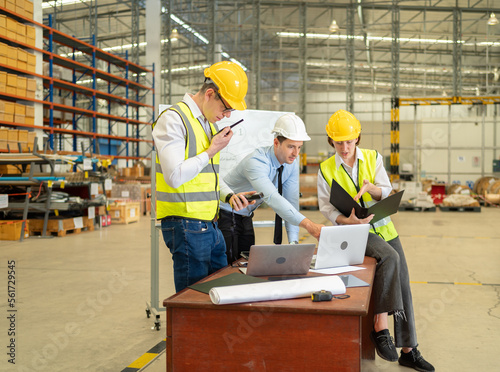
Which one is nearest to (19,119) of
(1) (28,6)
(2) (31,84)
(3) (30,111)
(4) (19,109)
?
(4) (19,109)

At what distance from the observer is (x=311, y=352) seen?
1.87 metres

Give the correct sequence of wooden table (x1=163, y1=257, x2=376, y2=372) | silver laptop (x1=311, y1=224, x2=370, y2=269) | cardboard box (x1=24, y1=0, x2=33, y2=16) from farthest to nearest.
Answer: cardboard box (x1=24, y1=0, x2=33, y2=16), silver laptop (x1=311, y1=224, x2=370, y2=269), wooden table (x1=163, y1=257, x2=376, y2=372)

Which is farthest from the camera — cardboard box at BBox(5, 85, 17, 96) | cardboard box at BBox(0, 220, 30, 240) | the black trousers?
cardboard box at BBox(5, 85, 17, 96)

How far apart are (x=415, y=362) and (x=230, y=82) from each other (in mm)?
2272

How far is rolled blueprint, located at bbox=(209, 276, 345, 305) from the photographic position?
1898 millimetres

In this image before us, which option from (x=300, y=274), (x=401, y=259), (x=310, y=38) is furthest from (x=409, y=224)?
(x=310, y=38)

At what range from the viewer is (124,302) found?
5105mm

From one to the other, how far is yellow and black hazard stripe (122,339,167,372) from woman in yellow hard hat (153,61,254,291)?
116cm

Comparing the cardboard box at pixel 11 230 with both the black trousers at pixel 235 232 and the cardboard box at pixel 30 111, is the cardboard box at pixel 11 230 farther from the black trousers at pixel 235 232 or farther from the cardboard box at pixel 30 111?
the black trousers at pixel 235 232

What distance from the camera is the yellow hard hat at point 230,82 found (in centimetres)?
243

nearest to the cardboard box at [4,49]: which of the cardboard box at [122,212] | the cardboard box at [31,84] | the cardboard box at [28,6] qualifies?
the cardboard box at [31,84]

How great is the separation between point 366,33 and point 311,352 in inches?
948

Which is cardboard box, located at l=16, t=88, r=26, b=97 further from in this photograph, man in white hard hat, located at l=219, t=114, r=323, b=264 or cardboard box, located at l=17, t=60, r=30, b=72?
man in white hard hat, located at l=219, t=114, r=323, b=264

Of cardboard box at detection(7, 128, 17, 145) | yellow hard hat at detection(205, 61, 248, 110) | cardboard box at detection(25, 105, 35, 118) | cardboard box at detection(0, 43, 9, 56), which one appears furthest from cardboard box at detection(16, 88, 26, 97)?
yellow hard hat at detection(205, 61, 248, 110)
